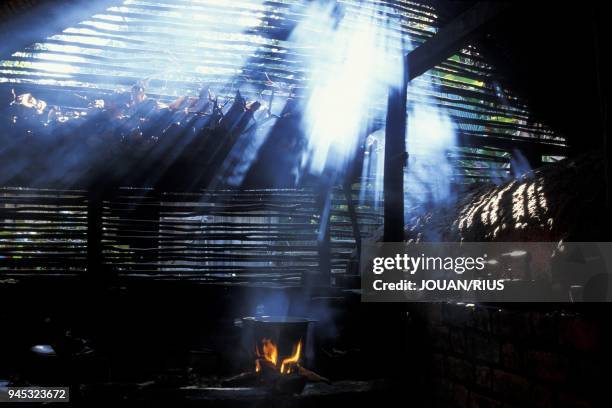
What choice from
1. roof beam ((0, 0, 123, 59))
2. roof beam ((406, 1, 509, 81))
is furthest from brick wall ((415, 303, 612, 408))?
roof beam ((0, 0, 123, 59))

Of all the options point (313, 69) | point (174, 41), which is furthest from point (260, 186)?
point (174, 41)

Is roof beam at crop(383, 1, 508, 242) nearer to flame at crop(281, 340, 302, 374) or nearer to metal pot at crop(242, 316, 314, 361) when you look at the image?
metal pot at crop(242, 316, 314, 361)

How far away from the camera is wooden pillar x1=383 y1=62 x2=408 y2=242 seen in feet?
13.9

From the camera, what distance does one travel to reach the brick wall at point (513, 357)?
2.34m

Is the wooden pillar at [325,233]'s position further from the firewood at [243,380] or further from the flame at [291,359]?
the firewood at [243,380]

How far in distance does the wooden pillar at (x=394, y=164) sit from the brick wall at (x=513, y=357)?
81cm

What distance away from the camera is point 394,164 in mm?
4293

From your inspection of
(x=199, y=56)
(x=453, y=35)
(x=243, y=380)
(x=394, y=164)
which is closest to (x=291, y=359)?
(x=243, y=380)

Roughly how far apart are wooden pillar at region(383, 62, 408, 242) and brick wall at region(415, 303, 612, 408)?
2.64 feet

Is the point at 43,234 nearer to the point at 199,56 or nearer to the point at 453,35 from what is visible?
the point at 199,56

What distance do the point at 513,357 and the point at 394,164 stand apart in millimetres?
2001

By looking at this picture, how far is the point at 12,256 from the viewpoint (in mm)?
6473

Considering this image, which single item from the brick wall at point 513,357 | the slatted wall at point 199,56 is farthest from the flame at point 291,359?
the slatted wall at point 199,56

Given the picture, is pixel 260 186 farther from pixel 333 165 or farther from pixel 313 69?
pixel 313 69
